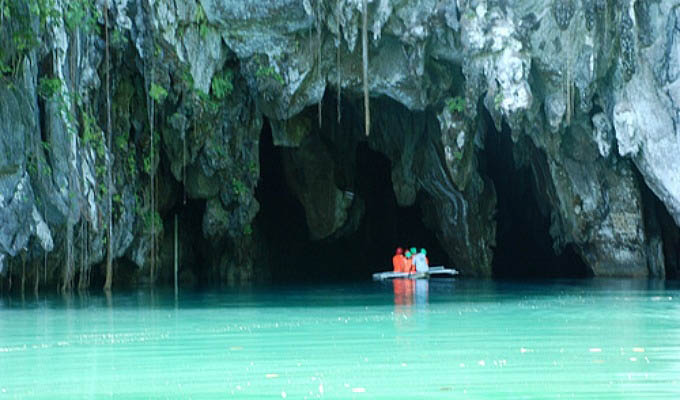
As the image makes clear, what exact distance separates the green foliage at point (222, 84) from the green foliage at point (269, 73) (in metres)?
0.69

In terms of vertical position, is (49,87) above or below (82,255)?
above

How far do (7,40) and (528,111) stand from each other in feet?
30.8

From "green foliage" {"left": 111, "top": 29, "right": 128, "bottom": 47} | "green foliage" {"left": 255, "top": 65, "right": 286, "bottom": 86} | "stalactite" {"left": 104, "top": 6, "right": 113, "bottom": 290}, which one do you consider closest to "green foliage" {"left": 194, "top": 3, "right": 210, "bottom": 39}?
"green foliage" {"left": 255, "top": 65, "right": 286, "bottom": 86}

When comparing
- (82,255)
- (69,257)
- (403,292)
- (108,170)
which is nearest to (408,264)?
(403,292)

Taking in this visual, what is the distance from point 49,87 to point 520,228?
1655cm

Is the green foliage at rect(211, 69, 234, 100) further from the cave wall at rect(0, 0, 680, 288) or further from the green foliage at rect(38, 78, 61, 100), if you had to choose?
the green foliage at rect(38, 78, 61, 100)

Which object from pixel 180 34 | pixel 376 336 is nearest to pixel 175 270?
pixel 180 34

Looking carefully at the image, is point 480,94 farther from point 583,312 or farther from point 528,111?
point 583,312

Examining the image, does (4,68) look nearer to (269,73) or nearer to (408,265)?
(269,73)

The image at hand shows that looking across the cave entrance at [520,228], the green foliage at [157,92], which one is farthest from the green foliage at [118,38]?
the cave entrance at [520,228]

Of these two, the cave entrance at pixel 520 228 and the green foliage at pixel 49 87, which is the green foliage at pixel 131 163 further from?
the cave entrance at pixel 520 228

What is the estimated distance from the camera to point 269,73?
1847cm

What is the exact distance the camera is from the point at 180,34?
17.5 meters

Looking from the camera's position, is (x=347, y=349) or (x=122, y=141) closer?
(x=347, y=349)
